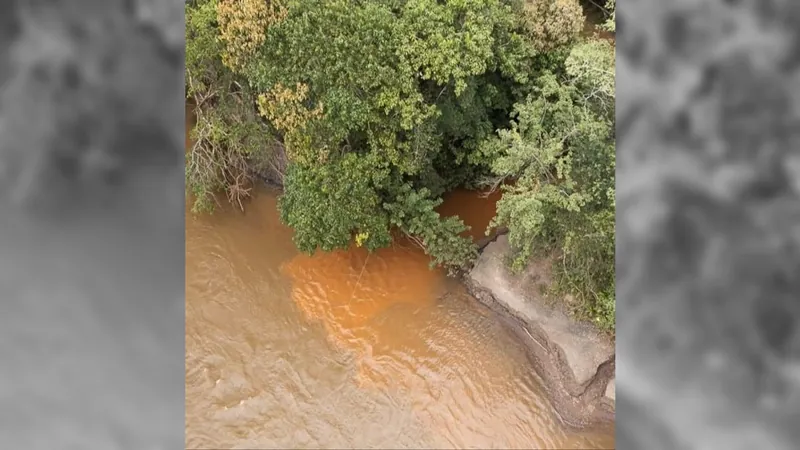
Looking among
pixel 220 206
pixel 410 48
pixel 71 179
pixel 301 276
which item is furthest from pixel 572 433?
pixel 71 179

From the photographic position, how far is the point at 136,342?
120 centimetres

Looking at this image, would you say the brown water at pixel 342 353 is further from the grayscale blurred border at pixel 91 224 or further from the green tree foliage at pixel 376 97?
the grayscale blurred border at pixel 91 224

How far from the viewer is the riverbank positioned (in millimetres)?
6621

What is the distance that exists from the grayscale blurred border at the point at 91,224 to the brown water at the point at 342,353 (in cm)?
573

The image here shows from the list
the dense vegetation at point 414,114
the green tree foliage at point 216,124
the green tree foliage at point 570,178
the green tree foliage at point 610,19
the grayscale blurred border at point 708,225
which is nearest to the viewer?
the grayscale blurred border at point 708,225

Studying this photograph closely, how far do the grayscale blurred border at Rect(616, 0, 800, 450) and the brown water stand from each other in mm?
5748

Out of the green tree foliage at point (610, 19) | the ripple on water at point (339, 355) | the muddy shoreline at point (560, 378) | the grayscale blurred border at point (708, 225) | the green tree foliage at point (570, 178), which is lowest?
the ripple on water at point (339, 355)

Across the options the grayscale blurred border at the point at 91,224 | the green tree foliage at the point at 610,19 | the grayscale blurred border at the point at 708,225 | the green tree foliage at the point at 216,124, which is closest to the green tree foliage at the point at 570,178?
the green tree foliage at the point at 610,19

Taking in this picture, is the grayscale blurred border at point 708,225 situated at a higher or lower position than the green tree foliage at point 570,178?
lower

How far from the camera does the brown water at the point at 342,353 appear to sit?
6.55 metres

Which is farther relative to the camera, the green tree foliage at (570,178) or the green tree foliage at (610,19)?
the green tree foliage at (610,19)

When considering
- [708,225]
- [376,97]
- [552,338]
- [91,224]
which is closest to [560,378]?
[552,338]

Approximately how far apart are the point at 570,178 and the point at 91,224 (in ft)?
18.1

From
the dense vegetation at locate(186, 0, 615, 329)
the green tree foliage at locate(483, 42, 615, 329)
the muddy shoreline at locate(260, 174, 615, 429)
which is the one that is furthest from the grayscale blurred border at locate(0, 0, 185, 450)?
the muddy shoreline at locate(260, 174, 615, 429)
